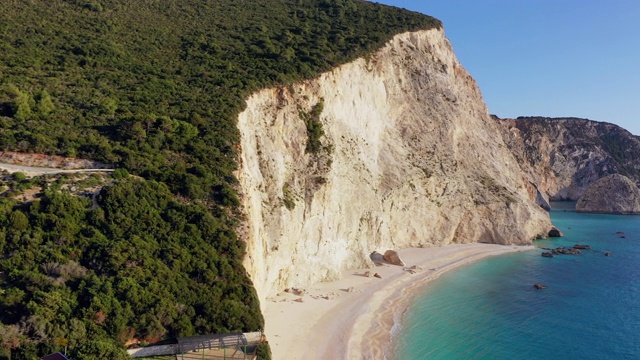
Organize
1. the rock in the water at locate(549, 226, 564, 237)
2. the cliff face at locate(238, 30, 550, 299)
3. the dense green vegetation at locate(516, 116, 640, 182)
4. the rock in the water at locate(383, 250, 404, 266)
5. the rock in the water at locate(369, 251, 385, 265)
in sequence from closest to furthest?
the cliff face at locate(238, 30, 550, 299), the rock in the water at locate(383, 250, 404, 266), the rock in the water at locate(369, 251, 385, 265), the rock in the water at locate(549, 226, 564, 237), the dense green vegetation at locate(516, 116, 640, 182)

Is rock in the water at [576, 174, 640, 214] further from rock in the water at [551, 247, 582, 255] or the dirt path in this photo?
the dirt path

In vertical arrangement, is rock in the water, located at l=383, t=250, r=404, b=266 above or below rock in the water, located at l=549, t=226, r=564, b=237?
above

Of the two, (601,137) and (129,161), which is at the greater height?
(601,137)

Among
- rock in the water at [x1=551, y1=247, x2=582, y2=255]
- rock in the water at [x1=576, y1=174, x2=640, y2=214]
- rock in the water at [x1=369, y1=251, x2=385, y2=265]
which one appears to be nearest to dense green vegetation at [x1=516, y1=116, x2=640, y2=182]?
rock in the water at [x1=576, y1=174, x2=640, y2=214]

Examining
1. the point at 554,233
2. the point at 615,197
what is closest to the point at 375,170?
the point at 554,233

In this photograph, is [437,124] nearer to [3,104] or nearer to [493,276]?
[493,276]

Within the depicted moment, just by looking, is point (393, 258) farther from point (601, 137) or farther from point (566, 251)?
point (601, 137)
